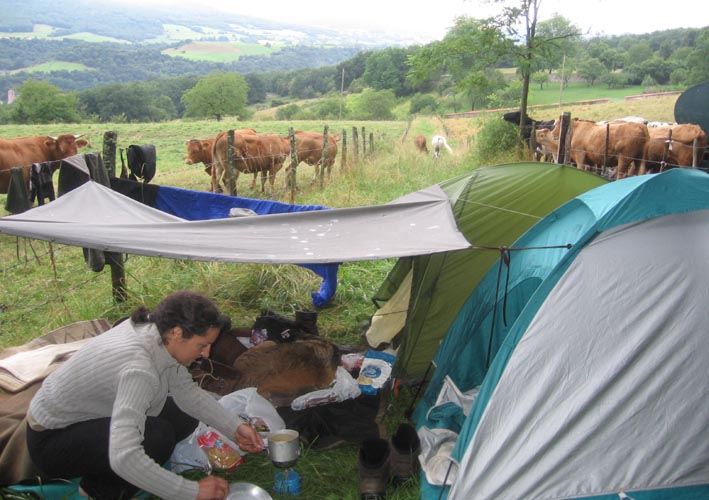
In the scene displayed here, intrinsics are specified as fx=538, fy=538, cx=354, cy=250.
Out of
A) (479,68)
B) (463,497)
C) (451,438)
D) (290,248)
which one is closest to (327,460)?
(451,438)

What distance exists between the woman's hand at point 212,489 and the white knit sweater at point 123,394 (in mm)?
→ 35

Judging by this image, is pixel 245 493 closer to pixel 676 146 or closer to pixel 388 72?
→ pixel 676 146

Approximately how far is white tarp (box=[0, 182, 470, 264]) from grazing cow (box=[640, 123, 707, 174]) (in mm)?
6288

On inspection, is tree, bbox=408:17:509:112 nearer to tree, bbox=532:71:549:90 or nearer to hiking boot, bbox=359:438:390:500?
tree, bbox=532:71:549:90

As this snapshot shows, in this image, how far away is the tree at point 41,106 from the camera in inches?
1455

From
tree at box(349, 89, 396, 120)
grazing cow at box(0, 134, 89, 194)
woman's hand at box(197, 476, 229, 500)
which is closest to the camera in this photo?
woman's hand at box(197, 476, 229, 500)

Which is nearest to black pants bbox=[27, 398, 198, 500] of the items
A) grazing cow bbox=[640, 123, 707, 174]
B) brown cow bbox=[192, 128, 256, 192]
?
grazing cow bbox=[640, 123, 707, 174]

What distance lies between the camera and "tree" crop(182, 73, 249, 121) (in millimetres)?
→ 46969

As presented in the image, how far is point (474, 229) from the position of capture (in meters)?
3.90

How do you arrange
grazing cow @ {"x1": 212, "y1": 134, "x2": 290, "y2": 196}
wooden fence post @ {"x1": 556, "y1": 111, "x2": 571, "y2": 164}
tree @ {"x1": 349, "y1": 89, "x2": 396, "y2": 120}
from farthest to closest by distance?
1. tree @ {"x1": 349, "y1": 89, "x2": 396, "y2": 120}
2. grazing cow @ {"x1": 212, "y1": 134, "x2": 290, "y2": 196}
3. wooden fence post @ {"x1": 556, "y1": 111, "x2": 571, "y2": 164}

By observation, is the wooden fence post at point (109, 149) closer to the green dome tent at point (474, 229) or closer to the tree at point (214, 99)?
the green dome tent at point (474, 229)

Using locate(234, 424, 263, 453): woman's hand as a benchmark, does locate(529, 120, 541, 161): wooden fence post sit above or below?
above

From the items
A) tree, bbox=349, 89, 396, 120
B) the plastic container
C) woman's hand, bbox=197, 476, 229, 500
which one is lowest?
the plastic container

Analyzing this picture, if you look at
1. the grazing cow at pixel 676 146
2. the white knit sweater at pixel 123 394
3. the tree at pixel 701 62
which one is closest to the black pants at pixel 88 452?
the white knit sweater at pixel 123 394
